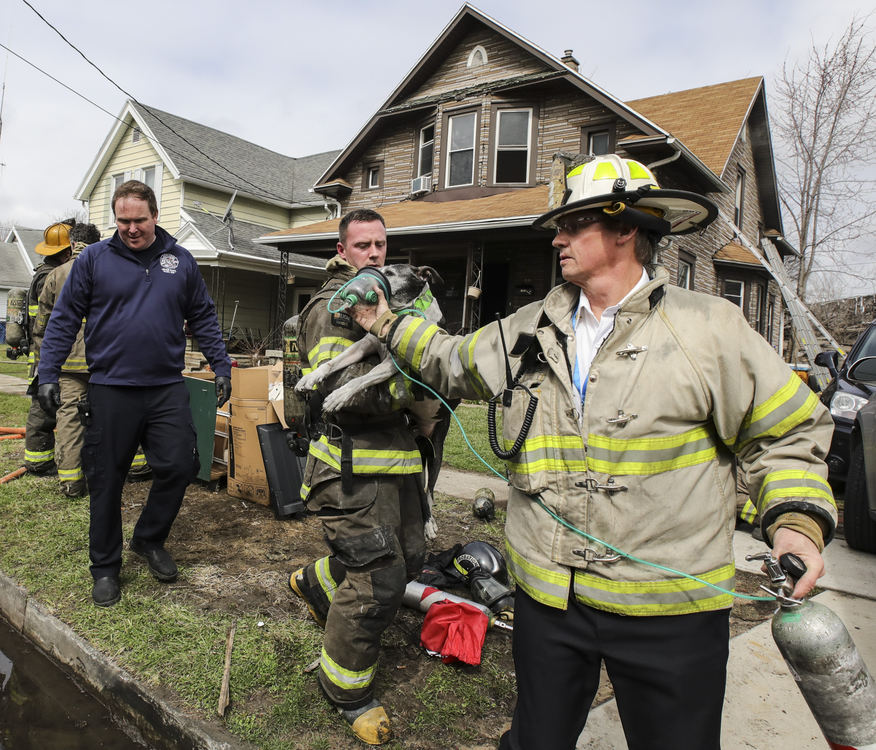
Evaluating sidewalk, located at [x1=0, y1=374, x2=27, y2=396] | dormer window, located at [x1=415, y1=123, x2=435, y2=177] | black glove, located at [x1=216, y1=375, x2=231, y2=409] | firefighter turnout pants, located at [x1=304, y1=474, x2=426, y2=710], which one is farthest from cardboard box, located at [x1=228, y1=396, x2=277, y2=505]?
dormer window, located at [x1=415, y1=123, x2=435, y2=177]

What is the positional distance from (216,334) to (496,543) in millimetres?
2484

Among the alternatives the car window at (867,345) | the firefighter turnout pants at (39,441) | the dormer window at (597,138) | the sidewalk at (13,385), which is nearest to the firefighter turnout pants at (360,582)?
the firefighter turnout pants at (39,441)

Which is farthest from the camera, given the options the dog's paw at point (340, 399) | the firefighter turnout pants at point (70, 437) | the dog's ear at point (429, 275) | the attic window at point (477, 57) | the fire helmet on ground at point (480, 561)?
the attic window at point (477, 57)

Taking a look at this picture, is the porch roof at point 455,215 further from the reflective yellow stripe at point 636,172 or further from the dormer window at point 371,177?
the reflective yellow stripe at point 636,172

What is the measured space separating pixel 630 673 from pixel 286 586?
98.9 inches

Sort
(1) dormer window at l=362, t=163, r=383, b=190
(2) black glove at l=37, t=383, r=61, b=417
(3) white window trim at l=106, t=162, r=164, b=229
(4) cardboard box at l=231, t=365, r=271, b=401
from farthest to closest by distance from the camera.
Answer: (3) white window trim at l=106, t=162, r=164, b=229, (1) dormer window at l=362, t=163, r=383, b=190, (4) cardboard box at l=231, t=365, r=271, b=401, (2) black glove at l=37, t=383, r=61, b=417

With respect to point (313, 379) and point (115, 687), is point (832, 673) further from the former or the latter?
point (115, 687)

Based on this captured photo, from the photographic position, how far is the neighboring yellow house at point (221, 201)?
17594 millimetres

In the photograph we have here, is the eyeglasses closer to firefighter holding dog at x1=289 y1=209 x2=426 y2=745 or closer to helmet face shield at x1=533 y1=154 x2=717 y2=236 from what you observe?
helmet face shield at x1=533 y1=154 x2=717 y2=236

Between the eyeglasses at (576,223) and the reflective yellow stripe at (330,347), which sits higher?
the eyeglasses at (576,223)

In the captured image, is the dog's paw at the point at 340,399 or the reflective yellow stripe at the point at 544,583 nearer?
the reflective yellow stripe at the point at 544,583

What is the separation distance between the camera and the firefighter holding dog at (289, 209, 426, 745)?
2.34m

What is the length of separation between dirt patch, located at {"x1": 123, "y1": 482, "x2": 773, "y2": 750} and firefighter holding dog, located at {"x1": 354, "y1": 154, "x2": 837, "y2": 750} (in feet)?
2.87

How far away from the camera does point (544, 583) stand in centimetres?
165
